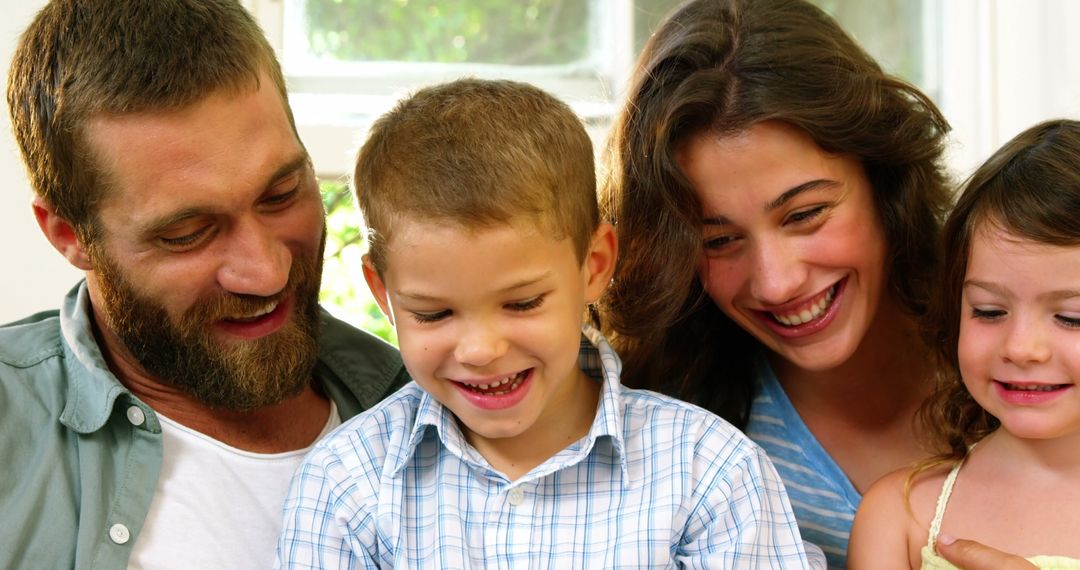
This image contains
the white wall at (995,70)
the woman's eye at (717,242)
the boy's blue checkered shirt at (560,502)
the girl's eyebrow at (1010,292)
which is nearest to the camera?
the girl's eyebrow at (1010,292)

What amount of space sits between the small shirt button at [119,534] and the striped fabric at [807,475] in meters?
0.93

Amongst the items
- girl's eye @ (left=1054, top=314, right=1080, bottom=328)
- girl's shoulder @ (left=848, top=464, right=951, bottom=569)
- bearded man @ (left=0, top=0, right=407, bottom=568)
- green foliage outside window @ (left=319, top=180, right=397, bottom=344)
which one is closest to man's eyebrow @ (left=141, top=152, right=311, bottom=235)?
bearded man @ (left=0, top=0, right=407, bottom=568)

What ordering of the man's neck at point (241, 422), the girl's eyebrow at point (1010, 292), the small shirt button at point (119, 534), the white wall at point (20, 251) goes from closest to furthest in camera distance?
the girl's eyebrow at point (1010, 292)
the small shirt button at point (119, 534)
the man's neck at point (241, 422)
the white wall at point (20, 251)

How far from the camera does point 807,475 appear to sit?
1.84m

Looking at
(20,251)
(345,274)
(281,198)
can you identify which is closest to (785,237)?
(281,198)

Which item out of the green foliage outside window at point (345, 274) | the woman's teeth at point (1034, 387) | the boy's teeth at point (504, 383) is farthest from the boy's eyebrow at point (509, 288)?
the green foliage outside window at point (345, 274)

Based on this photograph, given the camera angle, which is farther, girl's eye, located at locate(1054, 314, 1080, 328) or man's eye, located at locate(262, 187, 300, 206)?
man's eye, located at locate(262, 187, 300, 206)

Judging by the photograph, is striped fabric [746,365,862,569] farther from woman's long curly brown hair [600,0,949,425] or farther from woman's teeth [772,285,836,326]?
woman's teeth [772,285,836,326]

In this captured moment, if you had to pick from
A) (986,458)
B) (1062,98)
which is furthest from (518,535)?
(1062,98)

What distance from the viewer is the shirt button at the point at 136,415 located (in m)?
1.72

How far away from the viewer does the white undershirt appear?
1.67 metres

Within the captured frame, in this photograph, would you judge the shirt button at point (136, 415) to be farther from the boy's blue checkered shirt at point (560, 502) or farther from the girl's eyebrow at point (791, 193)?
the girl's eyebrow at point (791, 193)

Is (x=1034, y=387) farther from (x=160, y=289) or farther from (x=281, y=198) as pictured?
(x=160, y=289)

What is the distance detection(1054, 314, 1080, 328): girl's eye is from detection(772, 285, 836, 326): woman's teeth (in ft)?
1.23
